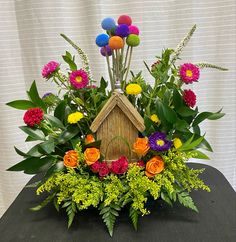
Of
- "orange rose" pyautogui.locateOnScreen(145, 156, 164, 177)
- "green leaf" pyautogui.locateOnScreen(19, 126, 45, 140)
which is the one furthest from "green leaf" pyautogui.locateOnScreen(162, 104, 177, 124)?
"green leaf" pyautogui.locateOnScreen(19, 126, 45, 140)

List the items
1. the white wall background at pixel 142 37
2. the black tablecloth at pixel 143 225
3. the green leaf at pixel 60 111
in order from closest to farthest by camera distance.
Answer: the black tablecloth at pixel 143 225 → the green leaf at pixel 60 111 → the white wall background at pixel 142 37

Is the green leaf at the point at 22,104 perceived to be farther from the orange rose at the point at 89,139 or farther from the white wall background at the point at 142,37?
the white wall background at the point at 142,37

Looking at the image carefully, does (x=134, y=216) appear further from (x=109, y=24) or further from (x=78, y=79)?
(x=109, y=24)

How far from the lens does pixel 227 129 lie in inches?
47.0

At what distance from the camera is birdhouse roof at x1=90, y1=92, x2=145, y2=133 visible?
2.11 feet

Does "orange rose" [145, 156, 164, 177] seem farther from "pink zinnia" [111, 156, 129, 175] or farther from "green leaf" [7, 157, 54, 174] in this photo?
"green leaf" [7, 157, 54, 174]

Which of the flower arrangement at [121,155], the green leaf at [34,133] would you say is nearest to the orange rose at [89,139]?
the flower arrangement at [121,155]

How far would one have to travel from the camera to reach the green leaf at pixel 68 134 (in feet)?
2.22

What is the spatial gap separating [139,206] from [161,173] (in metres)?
0.10

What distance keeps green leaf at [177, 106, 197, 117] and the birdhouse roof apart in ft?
0.33

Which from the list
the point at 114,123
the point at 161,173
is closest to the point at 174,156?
the point at 161,173

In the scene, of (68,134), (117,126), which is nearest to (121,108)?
(117,126)

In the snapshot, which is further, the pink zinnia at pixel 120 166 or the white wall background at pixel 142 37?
the white wall background at pixel 142 37

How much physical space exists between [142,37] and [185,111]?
53cm
